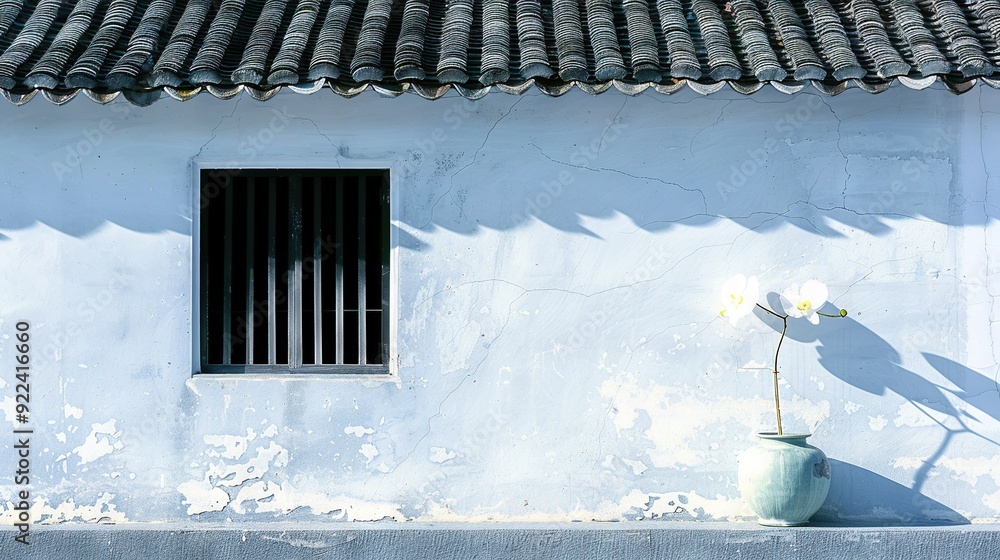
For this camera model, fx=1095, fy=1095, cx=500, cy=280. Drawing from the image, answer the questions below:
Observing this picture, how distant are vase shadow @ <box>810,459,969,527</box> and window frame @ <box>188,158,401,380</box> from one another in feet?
8.43

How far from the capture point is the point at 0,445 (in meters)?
6.21

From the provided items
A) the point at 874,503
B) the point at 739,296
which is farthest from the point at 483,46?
the point at 874,503

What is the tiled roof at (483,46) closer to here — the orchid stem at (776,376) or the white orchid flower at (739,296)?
the white orchid flower at (739,296)

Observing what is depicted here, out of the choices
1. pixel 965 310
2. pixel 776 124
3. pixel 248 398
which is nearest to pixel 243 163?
pixel 248 398

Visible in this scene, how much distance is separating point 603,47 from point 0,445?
4036mm

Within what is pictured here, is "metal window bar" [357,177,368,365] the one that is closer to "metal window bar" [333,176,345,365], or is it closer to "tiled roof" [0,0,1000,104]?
"metal window bar" [333,176,345,365]

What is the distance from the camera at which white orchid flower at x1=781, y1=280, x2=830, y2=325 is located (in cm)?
590

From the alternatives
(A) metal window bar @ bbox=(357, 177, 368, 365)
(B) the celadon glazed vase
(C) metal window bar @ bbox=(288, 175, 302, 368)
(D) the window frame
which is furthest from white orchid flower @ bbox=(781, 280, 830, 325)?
(C) metal window bar @ bbox=(288, 175, 302, 368)

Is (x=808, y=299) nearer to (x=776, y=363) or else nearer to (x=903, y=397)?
(x=776, y=363)

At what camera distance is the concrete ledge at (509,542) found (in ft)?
19.2

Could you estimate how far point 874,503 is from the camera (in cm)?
615

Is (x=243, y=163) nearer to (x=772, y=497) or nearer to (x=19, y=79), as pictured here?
(x=19, y=79)

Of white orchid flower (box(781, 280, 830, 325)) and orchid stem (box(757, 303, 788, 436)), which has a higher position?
white orchid flower (box(781, 280, 830, 325))

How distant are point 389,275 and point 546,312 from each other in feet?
3.06
